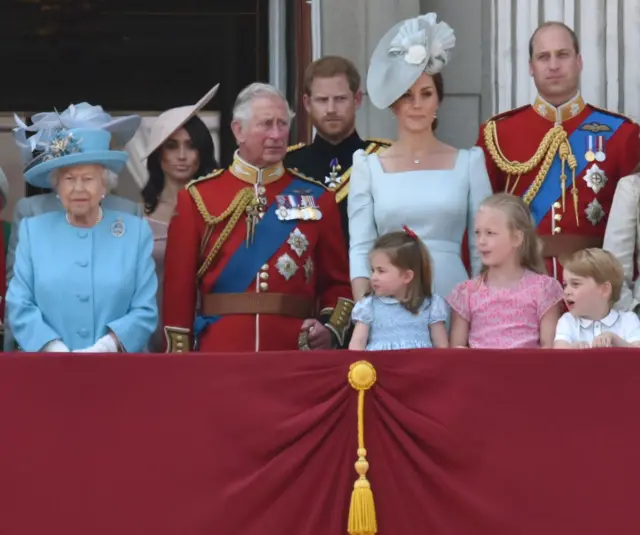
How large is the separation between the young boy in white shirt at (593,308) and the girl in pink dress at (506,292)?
0.07m

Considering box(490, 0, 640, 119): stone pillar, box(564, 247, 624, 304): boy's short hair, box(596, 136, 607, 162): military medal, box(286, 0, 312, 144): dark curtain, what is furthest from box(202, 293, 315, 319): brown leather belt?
box(490, 0, 640, 119): stone pillar

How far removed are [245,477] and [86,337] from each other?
31.3 inches

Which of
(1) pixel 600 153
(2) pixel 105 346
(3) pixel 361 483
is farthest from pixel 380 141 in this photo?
(3) pixel 361 483

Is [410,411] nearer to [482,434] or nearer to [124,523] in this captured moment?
[482,434]

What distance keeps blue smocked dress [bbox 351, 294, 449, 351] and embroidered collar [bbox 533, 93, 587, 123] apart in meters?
0.94

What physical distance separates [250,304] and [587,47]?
1763 millimetres

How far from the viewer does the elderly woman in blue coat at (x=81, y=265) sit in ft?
19.0

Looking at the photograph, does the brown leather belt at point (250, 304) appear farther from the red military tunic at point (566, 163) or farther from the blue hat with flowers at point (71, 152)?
the red military tunic at point (566, 163)

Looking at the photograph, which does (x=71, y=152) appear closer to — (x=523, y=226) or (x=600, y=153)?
(x=523, y=226)

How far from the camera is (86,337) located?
5.85 metres

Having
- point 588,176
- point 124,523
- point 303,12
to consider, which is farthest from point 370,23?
point 124,523

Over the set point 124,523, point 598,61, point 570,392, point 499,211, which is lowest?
point 124,523

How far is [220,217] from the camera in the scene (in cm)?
619

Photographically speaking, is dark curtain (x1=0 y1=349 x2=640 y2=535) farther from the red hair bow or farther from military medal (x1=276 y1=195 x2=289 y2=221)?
military medal (x1=276 y1=195 x2=289 y2=221)
